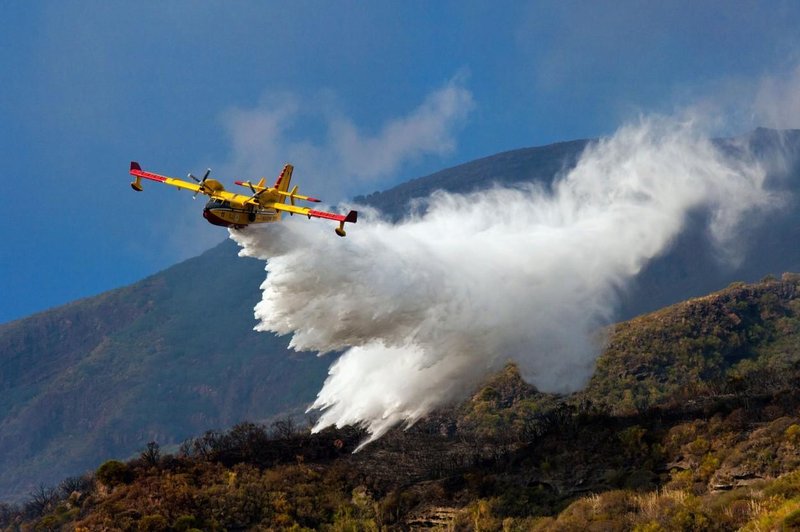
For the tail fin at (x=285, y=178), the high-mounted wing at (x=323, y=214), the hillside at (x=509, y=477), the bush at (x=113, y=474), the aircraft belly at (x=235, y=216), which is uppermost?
the tail fin at (x=285, y=178)

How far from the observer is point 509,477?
1945 inches

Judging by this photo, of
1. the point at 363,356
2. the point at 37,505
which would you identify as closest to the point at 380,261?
the point at 363,356

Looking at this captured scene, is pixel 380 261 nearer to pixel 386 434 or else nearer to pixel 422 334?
pixel 422 334

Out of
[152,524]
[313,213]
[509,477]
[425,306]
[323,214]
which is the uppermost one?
[313,213]

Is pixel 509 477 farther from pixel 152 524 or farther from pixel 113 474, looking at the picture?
pixel 113 474

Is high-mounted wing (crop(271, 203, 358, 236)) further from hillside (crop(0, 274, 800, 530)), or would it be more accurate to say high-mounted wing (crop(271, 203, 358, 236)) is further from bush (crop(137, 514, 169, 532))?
bush (crop(137, 514, 169, 532))

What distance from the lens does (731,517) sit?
3559 centimetres

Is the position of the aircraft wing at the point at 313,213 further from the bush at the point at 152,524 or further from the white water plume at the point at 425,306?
the bush at the point at 152,524

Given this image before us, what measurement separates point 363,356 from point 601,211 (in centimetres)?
6364

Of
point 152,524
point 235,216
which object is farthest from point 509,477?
point 235,216

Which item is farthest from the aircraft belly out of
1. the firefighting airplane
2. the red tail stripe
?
the red tail stripe

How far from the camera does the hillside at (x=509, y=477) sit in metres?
40.0

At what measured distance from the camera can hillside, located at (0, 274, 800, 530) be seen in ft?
131

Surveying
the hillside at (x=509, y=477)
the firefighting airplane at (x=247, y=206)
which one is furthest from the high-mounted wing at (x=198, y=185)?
the hillside at (x=509, y=477)
